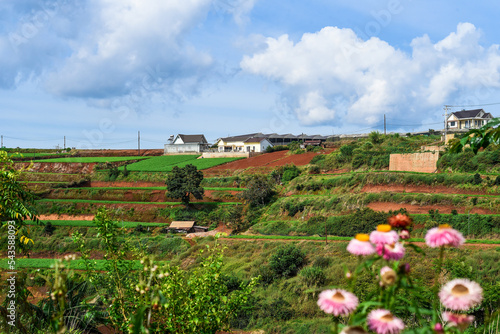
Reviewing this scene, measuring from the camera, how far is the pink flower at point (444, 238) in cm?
203

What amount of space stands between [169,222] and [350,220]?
758 inches

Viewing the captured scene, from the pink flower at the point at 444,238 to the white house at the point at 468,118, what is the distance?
224 ft

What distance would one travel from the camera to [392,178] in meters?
36.2

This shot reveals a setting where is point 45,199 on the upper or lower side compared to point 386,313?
lower

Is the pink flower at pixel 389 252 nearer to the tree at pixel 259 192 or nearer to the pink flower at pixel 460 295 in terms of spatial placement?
the pink flower at pixel 460 295

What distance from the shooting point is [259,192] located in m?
40.6

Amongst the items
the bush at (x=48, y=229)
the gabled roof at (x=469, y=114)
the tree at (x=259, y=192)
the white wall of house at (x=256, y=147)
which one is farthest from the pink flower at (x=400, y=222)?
the white wall of house at (x=256, y=147)

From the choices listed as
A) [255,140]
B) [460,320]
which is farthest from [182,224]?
[255,140]

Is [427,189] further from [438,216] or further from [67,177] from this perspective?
[67,177]

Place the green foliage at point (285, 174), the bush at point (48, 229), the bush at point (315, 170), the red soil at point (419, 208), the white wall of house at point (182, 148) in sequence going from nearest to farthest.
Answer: the red soil at point (419, 208), the bush at point (48, 229), the green foliage at point (285, 174), the bush at point (315, 170), the white wall of house at point (182, 148)

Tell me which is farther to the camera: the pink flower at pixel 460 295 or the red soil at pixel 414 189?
the red soil at pixel 414 189

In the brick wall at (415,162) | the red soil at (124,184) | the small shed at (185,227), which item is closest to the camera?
the small shed at (185,227)

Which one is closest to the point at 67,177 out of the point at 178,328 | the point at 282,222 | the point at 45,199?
the point at 45,199

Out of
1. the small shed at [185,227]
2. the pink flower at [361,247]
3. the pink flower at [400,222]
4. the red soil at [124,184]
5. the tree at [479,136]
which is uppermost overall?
the tree at [479,136]
